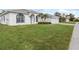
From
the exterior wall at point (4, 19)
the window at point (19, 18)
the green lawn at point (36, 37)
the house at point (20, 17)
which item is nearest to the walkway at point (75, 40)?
the green lawn at point (36, 37)

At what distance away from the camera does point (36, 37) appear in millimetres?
2047

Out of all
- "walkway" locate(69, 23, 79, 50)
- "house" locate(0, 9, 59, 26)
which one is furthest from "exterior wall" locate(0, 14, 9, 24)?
"walkway" locate(69, 23, 79, 50)

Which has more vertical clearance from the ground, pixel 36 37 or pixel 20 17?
pixel 20 17

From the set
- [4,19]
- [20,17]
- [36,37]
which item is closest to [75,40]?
[36,37]

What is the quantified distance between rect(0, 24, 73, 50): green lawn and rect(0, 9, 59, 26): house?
4cm

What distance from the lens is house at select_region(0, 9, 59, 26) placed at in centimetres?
205

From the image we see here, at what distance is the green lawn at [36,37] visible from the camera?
2021 millimetres

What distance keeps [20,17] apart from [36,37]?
249 millimetres

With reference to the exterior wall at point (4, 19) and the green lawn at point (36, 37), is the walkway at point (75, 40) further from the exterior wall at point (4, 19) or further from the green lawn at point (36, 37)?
the exterior wall at point (4, 19)

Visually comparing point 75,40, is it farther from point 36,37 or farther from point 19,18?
point 19,18

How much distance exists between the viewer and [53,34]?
6.68ft

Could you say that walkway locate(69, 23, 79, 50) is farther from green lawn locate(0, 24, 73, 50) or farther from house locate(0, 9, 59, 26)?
house locate(0, 9, 59, 26)
